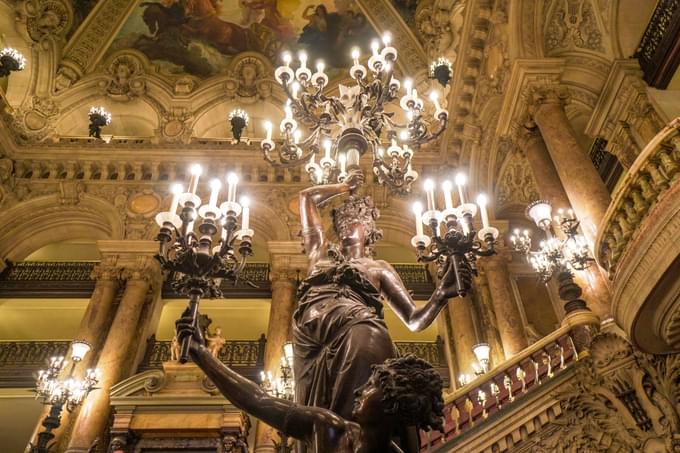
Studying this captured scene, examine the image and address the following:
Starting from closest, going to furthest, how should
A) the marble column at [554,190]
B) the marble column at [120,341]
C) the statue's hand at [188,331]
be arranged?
1. the statue's hand at [188,331]
2. the marble column at [554,190]
3. the marble column at [120,341]

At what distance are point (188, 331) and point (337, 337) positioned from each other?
0.60 metres

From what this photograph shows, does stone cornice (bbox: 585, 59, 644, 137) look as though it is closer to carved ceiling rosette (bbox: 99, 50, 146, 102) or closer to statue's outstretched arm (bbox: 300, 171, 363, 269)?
statue's outstretched arm (bbox: 300, 171, 363, 269)

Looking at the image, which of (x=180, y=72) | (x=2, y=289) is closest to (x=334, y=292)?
(x=2, y=289)

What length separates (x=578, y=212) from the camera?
647cm

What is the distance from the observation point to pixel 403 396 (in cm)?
165

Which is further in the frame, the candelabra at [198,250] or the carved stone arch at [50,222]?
the carved stone arch at [50,222]

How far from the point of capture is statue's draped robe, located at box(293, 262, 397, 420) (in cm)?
196

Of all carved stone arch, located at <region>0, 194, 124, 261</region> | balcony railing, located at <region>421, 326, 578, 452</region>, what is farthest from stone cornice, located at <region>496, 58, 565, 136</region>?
carved stone arch, located at <region>0, 194, 124, 261</region>

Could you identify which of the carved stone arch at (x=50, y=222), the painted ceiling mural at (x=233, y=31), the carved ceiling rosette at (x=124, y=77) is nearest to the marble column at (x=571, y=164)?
the painted ceiling mural at (x=233, y=31)

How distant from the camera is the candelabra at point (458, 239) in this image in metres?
2.43

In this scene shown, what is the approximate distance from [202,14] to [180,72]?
185 centimetres

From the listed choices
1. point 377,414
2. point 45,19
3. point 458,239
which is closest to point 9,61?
point 45,19

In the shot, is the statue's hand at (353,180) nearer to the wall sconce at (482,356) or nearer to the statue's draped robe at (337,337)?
the statue's draped robe at (337,337)

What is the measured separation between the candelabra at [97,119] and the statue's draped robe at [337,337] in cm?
1321
